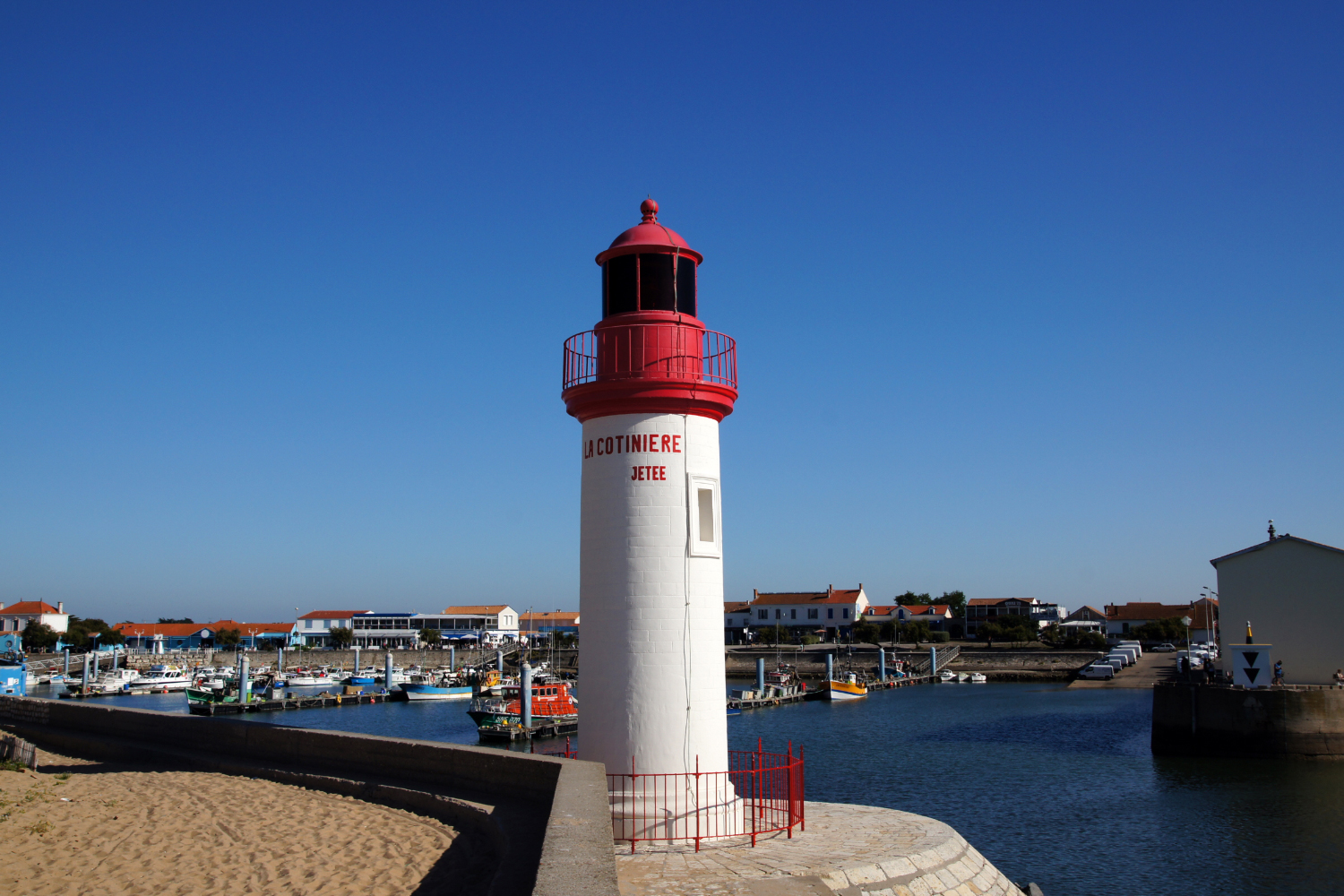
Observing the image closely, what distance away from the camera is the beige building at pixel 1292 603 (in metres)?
36.6

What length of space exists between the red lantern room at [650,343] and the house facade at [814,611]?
10733 cm

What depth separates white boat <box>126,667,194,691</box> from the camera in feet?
256

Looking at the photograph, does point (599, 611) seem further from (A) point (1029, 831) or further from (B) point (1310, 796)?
(B) point (1310, 796)

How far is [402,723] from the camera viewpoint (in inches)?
2152

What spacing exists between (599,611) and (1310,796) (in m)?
26.1

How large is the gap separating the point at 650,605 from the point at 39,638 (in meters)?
119

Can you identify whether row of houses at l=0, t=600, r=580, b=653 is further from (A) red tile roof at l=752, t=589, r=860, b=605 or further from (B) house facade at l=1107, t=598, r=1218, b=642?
(B) house facade at l=1107, t=598, r=1218, b=642

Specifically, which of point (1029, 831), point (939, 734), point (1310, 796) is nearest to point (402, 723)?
point (939, 734)

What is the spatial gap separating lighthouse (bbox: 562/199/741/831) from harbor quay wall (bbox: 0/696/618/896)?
1061 millimetres

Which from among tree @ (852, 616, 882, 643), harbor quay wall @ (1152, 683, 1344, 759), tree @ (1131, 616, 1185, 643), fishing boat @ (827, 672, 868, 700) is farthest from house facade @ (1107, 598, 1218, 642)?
harbor quay wall @ (1152, 683, 1344, 759)

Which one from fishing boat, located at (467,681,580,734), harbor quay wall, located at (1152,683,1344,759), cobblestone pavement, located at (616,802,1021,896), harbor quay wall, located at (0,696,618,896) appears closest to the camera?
harbor quay wall, located at (0,696,618,896)

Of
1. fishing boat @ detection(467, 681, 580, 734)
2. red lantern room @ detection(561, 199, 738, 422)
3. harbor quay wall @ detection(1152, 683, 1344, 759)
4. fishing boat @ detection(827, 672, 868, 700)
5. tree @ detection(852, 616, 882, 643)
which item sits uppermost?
red lantern room @ detection(561, 199, 738, 422)

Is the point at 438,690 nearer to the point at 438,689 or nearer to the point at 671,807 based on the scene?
the point at 438,689

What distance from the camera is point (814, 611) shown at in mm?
119375
